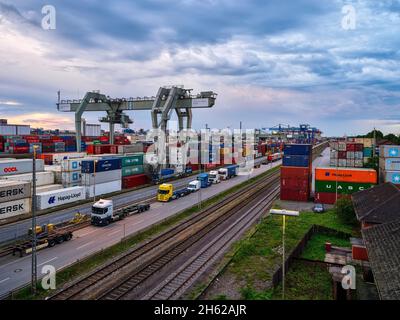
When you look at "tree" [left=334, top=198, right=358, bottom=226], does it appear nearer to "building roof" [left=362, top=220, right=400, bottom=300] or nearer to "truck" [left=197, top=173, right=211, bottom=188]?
"building roof" [left=362, top=220, right=400, bottom=300]

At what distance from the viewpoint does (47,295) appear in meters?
16.5

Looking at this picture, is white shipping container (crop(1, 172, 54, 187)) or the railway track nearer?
the railway track

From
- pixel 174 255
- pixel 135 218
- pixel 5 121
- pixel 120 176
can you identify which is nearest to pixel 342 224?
pixel 174 255

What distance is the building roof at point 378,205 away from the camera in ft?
70.8

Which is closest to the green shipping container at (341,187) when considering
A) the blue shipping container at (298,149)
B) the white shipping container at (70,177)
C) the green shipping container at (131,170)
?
the blue shipping container at (298,149)

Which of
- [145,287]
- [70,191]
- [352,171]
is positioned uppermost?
[352,171]

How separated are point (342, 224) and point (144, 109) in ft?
136

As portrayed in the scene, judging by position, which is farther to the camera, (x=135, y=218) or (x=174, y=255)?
(x=135, y=218)

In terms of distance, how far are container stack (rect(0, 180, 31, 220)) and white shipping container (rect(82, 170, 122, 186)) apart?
32.6 feet

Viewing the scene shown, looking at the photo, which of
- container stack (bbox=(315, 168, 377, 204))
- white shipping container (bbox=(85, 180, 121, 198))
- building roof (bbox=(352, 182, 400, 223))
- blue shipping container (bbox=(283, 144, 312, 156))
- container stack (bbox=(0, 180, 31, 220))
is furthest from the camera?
blue shipping container (bbox=(283, 144, 312, 156))

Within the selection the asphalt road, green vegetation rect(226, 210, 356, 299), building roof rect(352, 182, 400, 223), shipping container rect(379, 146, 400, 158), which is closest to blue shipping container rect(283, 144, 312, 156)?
green vegetation rect(226, 210, 356, 299)

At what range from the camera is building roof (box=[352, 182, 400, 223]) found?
21.6 m

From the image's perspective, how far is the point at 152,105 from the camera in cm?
5809
